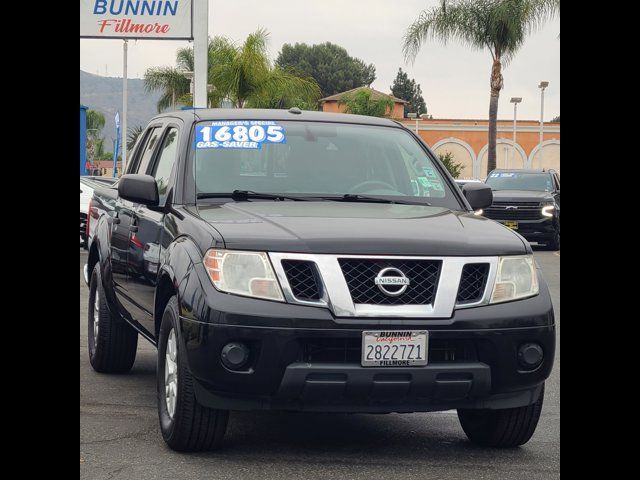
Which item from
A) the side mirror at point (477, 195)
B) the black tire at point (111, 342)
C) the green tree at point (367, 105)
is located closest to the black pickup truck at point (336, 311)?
the side mirror at point (477, 195)

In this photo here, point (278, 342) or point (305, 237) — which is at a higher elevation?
point (305, 237)

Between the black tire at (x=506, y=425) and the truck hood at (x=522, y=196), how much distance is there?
66.6ft

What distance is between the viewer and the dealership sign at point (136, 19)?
2920 centimetres

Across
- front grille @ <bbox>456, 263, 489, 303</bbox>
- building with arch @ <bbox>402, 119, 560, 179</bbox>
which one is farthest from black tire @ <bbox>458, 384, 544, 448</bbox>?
building with arch @ <bbox>402, 119, 560, 179</bbox>

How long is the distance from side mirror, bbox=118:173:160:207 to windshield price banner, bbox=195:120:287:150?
1.38 ft

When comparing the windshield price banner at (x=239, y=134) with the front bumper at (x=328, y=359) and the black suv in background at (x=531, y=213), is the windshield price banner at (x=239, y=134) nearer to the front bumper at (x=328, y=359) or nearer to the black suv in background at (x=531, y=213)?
the front bumper at (x=328, y=359)

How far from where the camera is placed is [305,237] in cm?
554

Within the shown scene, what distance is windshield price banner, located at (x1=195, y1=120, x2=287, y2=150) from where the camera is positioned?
6.89 m

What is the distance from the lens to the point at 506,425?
6066mm

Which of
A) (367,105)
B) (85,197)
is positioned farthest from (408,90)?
(85,197)

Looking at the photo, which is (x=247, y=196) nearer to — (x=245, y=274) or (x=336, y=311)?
(x=245, y=274)
